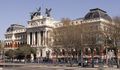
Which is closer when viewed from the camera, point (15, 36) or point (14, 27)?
point (15, 36)

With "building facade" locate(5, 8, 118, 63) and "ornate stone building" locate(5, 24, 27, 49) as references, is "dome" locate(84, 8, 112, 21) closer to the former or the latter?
"building facade" locate(5, 8, 118, 63)

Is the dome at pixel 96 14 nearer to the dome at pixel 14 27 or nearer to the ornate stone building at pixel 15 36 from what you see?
the ornate stone building at pixel 15 36

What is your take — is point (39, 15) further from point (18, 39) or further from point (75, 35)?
point (75, 35)

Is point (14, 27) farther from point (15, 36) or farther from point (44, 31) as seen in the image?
point (44, 31)

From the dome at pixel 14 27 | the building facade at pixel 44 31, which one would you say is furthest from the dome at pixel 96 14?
the dome at pixel 14 27

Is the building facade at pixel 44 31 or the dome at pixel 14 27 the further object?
the dome at pixel 14 27

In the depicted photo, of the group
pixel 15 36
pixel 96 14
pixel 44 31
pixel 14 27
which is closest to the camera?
pixel 96 14

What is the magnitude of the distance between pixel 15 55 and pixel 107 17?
4880 cm

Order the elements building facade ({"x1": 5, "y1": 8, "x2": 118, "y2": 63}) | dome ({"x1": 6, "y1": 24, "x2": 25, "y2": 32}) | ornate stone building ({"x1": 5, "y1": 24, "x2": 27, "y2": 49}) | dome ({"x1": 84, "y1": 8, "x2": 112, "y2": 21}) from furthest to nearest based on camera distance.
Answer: dome ({"x1": 6, "y1": 24, "x2": 25, "y2": 32}) → ornate stone building ({"x1": 5, "y1": 24, "x2": 27, "y2": 49}) → dome ({"x1": 84, "y1": 8, "x2": 112, "y2": 21}) → building facade ({"x1": 5, "y1": 8, "x2": 118, "y2": 63})

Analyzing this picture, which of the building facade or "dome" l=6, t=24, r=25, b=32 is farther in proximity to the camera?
"dome" l=6, t=24, r=25, b=32

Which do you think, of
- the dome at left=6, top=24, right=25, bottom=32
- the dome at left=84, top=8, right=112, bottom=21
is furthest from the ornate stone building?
the dome at left=84, top=8, right=112, bottom=21

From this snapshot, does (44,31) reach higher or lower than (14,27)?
lower

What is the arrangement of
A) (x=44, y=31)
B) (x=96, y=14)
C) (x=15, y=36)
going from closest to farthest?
(x=96, y=14) → (x=44, y=31) → (x=15, y=36)

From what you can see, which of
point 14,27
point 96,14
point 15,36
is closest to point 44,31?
point 96,14
